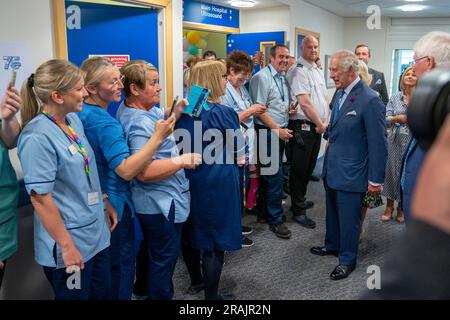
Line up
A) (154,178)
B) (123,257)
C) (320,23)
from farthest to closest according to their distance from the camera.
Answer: (320,23)
(123,257)
(154,178)

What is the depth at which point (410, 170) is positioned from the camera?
1.65 metres

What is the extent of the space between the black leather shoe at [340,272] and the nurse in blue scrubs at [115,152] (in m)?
1.46

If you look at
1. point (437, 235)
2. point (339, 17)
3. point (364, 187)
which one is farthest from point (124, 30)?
point (339, 17)

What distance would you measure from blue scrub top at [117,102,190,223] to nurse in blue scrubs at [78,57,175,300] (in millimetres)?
74

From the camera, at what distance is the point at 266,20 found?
5.36m

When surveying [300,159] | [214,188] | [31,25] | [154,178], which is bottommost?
[300,159]

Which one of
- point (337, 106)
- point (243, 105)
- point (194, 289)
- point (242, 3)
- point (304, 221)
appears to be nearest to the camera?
point (194, 289)

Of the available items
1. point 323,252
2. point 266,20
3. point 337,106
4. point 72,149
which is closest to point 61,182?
point 72,149

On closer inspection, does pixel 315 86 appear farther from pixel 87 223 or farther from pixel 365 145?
pixel 87 223

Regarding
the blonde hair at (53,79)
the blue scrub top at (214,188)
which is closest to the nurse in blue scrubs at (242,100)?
the blue scrub top at (214,188)

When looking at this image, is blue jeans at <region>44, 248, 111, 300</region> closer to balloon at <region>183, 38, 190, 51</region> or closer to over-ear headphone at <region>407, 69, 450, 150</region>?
over-ear headphone at <region>407, 69, 450, 150</region>

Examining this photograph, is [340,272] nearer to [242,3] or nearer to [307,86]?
[307,86]

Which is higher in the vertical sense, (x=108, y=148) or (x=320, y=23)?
(x=320, y=23)

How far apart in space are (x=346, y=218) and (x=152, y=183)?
1460 mm
